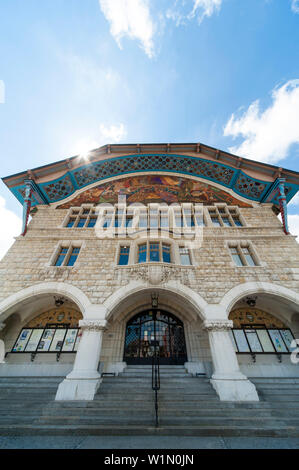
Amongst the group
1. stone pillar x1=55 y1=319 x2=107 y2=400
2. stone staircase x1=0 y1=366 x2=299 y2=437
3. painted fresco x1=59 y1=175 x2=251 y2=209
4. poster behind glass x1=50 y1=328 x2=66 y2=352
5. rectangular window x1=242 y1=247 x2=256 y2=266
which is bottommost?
stone staircase x1=0 y1=366 x2=299 y2=437

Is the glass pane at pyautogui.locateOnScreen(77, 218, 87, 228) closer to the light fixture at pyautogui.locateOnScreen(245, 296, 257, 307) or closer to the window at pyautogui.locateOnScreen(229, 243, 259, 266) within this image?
the window at pyautogui.locateOnScreen(229, 243, 259, 266)

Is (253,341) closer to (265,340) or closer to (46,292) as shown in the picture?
(265,340)

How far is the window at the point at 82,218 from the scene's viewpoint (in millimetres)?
10344

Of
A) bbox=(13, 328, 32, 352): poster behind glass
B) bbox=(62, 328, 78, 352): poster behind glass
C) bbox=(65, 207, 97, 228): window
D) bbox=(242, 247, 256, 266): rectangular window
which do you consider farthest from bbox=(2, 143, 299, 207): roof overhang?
bbox=(62, 328, 78, 352): poster behind glass

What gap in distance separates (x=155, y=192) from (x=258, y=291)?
8.01 m

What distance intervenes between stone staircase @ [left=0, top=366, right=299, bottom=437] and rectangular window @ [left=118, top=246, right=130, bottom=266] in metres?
4.36

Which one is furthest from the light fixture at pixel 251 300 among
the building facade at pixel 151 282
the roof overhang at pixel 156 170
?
the roof overhang at pixel 156 170

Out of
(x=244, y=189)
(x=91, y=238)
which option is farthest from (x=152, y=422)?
(x=244, y=189)

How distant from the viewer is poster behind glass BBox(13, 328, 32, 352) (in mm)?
7887

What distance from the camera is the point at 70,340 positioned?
318 inches

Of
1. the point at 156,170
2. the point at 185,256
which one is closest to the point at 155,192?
the point at 156,170

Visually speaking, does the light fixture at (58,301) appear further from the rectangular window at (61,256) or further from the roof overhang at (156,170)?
the roof overhang at (156,170)

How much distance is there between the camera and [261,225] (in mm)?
10070

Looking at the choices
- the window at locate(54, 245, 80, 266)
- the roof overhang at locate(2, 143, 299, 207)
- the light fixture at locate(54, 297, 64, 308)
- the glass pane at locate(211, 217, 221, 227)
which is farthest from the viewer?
the roof overhang at locate(2, 143, 299, 207)
